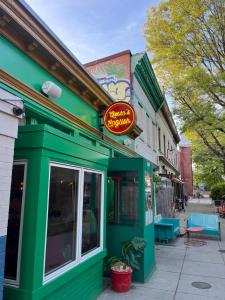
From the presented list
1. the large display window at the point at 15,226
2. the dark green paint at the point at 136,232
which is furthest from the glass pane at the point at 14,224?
the dark green paint at the point at 136,232

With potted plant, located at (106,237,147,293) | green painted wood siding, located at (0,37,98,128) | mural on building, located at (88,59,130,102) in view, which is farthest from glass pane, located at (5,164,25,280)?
mural on building, located at (88,59,130,102)

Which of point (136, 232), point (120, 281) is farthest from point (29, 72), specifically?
point (120, 281)

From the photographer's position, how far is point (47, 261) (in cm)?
369

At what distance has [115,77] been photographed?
1146 centimetres

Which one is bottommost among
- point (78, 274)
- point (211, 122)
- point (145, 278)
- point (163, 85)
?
point (145, 278)

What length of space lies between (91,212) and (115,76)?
778 cm

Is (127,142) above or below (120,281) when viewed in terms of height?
above

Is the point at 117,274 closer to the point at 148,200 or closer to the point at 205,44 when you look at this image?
the point at 148,200

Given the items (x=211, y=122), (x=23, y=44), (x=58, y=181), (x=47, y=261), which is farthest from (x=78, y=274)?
(x=211, y=122)

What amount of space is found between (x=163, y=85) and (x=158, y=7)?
483 centimetres

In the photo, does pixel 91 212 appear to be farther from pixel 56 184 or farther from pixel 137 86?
pixel 137 86

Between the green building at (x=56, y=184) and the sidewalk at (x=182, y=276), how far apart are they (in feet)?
1.33

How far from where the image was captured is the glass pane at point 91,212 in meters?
4.89

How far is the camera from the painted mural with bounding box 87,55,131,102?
36.4ft
